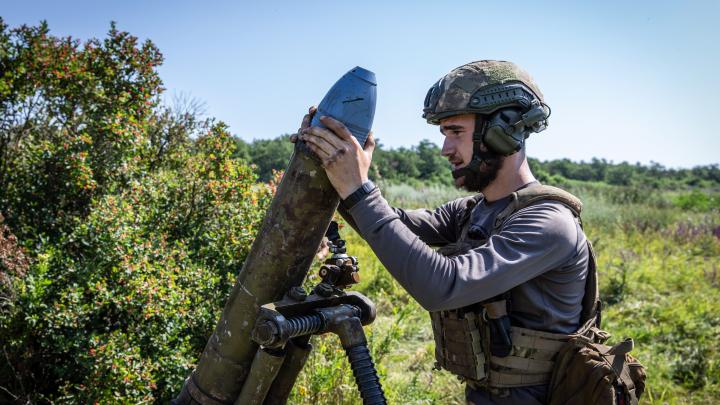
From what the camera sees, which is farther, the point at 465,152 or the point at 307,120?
the point at 465,152

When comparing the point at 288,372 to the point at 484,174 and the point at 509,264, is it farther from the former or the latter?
the point at 484,174

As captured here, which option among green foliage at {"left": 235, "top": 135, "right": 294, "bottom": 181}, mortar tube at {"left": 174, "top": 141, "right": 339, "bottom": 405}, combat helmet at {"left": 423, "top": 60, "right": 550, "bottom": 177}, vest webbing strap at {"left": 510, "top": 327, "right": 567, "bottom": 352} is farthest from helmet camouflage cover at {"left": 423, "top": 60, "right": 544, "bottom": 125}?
green foliage at {"left": 235, "top": 135, "right": 294, "bottom": 181}

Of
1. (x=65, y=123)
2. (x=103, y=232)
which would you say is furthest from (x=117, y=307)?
(x=65, y=123)

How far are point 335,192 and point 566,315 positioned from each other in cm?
107

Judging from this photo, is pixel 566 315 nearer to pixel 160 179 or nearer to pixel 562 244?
pixel 562 244

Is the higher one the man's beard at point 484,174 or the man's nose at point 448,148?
the man's nose at point 448,148

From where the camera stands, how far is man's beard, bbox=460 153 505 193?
2301 mm

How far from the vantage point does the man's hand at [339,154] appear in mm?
1858

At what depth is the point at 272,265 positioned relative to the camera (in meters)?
1.97

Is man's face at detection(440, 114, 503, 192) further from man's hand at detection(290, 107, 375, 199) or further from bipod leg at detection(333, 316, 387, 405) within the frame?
bipod leg at detection(333, 316, 387, 405)

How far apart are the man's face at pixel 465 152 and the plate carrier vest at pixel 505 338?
0.60 ft

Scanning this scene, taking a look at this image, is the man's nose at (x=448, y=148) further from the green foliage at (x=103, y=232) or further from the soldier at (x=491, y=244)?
the green foliage at (x=103, y=232)

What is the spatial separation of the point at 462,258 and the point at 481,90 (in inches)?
30.4

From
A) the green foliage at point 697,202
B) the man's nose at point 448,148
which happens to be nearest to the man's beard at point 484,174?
the man's nose at point 448,148
